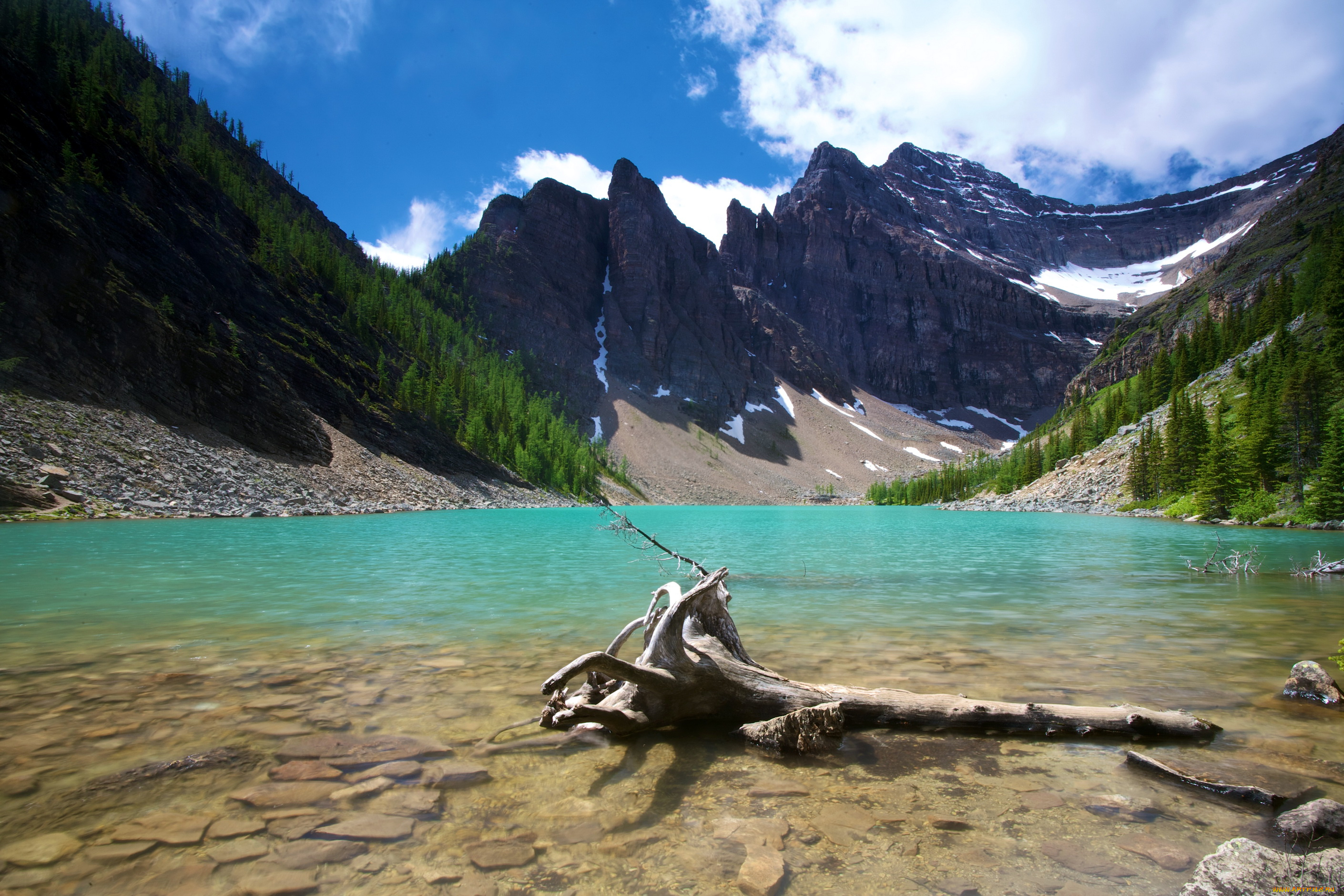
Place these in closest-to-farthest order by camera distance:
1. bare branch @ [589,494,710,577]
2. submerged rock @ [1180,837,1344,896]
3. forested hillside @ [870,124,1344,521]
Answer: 1. submerged rock @ [1180,837,1344,896]
2. bare branch @ [589,494,710,577]
3. forested hillside @ [870,124,1344,521]

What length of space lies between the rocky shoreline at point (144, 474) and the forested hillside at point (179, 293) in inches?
102

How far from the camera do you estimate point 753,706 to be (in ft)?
19.7

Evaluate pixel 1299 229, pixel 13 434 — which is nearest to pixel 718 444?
pixel 1299 229

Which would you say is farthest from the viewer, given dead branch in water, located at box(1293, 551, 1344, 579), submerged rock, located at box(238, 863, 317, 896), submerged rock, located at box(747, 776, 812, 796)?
dead branch in water, located at box(1293, 551, 1344, 579)

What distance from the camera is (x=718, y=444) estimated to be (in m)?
173

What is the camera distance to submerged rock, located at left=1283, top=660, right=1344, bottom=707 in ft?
21.8

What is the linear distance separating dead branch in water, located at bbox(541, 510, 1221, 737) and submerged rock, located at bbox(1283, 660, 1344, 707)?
207 cm

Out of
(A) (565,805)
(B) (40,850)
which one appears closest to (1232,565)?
(A) (565,805)

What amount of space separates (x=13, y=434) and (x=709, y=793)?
45.4 metres

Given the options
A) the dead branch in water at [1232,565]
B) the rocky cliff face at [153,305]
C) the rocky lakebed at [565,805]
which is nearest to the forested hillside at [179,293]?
the rocky cliff face at [153,305]

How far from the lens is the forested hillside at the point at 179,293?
143 ft

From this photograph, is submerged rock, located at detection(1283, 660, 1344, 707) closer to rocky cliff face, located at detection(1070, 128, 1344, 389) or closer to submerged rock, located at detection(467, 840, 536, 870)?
submerged rock, located at detection(467, 840, 536, 870)

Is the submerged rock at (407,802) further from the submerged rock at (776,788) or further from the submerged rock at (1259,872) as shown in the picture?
the submerged rock at (1259,872)

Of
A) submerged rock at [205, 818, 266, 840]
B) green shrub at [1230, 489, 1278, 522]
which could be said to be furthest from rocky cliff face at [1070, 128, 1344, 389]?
submerged rock at [205, 818, 266, 840]
